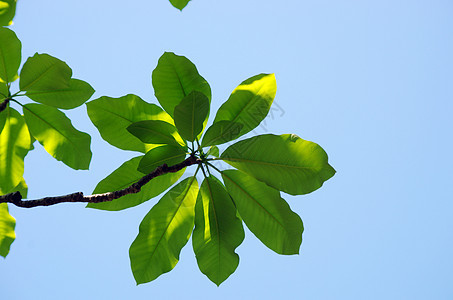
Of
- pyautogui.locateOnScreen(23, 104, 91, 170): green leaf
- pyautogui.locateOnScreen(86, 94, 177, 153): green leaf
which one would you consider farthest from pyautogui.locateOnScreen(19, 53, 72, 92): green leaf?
pyautogui.locateOnScreen(86, 94, 177, 153): green leaf

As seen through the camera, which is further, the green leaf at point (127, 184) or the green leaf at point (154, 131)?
the green leaf at point (127, 184)

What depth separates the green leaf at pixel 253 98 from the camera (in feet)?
5.48

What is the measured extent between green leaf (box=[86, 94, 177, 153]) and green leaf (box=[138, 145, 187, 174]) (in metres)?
0.14

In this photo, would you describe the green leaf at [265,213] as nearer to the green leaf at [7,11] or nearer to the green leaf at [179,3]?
the green leaf at [179,3]

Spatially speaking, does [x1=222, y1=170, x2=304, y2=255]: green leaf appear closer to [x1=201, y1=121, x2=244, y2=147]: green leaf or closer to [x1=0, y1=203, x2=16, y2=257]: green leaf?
[x1=201, y1=121, x2=244, y2=147]: green leaf

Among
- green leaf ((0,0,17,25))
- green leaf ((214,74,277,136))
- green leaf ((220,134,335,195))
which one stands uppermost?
green leaf ((0,0,17,25))

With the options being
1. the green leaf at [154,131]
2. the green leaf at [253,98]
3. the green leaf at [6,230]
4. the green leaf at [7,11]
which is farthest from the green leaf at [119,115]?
the green leaf at [6,230]

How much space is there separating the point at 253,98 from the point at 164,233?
0.73 meters

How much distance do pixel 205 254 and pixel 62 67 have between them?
1.09m

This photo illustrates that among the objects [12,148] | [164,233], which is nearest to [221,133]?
[164,233]

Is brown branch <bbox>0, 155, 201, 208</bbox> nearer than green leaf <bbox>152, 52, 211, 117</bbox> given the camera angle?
Yes

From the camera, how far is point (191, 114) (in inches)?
59.1

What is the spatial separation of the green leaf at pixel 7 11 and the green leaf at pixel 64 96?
1.44ft

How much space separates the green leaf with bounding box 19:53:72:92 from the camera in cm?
174
